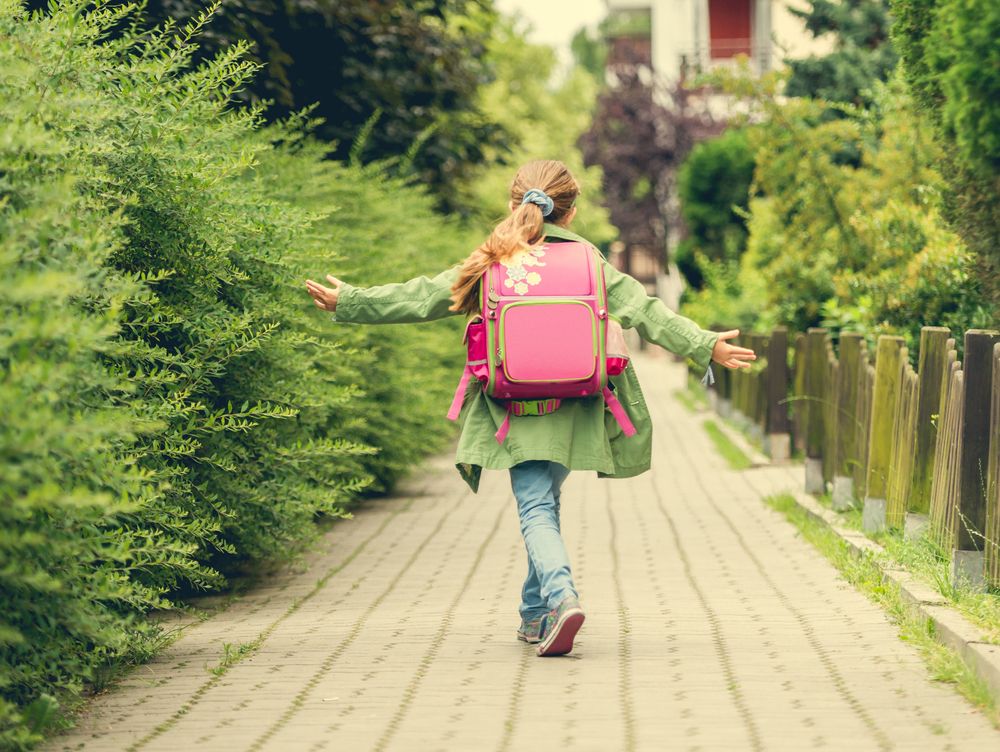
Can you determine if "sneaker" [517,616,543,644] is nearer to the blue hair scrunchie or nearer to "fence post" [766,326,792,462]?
the blue hair scrunchie

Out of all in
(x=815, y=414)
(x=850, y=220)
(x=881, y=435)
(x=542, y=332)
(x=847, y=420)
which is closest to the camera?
(x=542, y=332)

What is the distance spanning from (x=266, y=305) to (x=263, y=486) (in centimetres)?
84

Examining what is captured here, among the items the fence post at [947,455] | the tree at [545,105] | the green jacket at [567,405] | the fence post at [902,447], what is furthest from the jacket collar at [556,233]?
the tree at [545,105]

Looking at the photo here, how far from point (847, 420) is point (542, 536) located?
14.0 ft

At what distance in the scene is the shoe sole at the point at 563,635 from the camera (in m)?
5.81

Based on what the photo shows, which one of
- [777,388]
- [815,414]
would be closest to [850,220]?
[777,388]

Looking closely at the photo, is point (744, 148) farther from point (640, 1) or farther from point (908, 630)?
point (640, 1)

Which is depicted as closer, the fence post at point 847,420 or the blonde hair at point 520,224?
the blonde hair at point 520,224

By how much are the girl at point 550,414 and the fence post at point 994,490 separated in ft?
3.11

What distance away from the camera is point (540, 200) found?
6223mm

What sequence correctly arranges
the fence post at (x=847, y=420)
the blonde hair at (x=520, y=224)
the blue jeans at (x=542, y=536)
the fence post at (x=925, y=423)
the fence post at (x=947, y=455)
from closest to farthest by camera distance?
the blue jeans at (x=542, y=536)
the blonde hair at (x=520, y=224)
the fence post at (x=947, y=455)
the fence post at (x=925, y=423)
the fence post at (x=847, y=420)

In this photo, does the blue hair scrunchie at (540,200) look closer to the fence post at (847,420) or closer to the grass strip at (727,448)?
the fence post at (847,420)

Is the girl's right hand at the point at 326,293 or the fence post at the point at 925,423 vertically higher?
the girl's right hand at the point at 326,293

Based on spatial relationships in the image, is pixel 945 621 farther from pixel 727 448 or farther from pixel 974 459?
pixel 727 448
